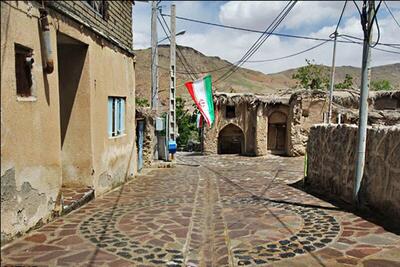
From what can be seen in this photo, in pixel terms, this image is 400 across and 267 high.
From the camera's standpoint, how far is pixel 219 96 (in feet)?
80.2

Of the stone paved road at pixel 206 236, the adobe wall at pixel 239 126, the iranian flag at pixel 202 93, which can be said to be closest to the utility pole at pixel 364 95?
the stone paved road at pixel 206 236

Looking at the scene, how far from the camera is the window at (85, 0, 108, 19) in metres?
8.45

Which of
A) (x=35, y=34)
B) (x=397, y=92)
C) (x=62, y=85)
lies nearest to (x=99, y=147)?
(x=62, y=85)

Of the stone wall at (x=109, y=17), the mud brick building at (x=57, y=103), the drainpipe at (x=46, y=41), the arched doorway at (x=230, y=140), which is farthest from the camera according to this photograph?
the arched doorway at (x=230, y=140)

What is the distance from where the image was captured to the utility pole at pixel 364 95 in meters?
7.02

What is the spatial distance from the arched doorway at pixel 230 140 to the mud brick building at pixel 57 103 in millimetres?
15647

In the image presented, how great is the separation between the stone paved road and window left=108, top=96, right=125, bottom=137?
214cm

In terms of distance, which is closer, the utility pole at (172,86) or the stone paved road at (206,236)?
the stone paved road at (206,236)

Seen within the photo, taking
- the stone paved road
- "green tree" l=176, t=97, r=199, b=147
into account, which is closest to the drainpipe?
the stone paved road

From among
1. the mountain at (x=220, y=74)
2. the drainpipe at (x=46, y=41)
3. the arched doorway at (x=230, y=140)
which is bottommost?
the arched doorway at (x=230, y=140)

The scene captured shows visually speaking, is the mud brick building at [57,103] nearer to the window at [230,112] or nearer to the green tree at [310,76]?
the window at [230,112]

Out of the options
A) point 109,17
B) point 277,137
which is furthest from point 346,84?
point 109,17

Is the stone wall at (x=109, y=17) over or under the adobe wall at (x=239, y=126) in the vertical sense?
over

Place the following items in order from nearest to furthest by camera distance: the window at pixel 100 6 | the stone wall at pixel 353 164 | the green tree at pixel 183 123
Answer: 1. the stone wall at pixel 353 164
2. the window at pixel 100 6
3. the green tree at pixel 183 123
